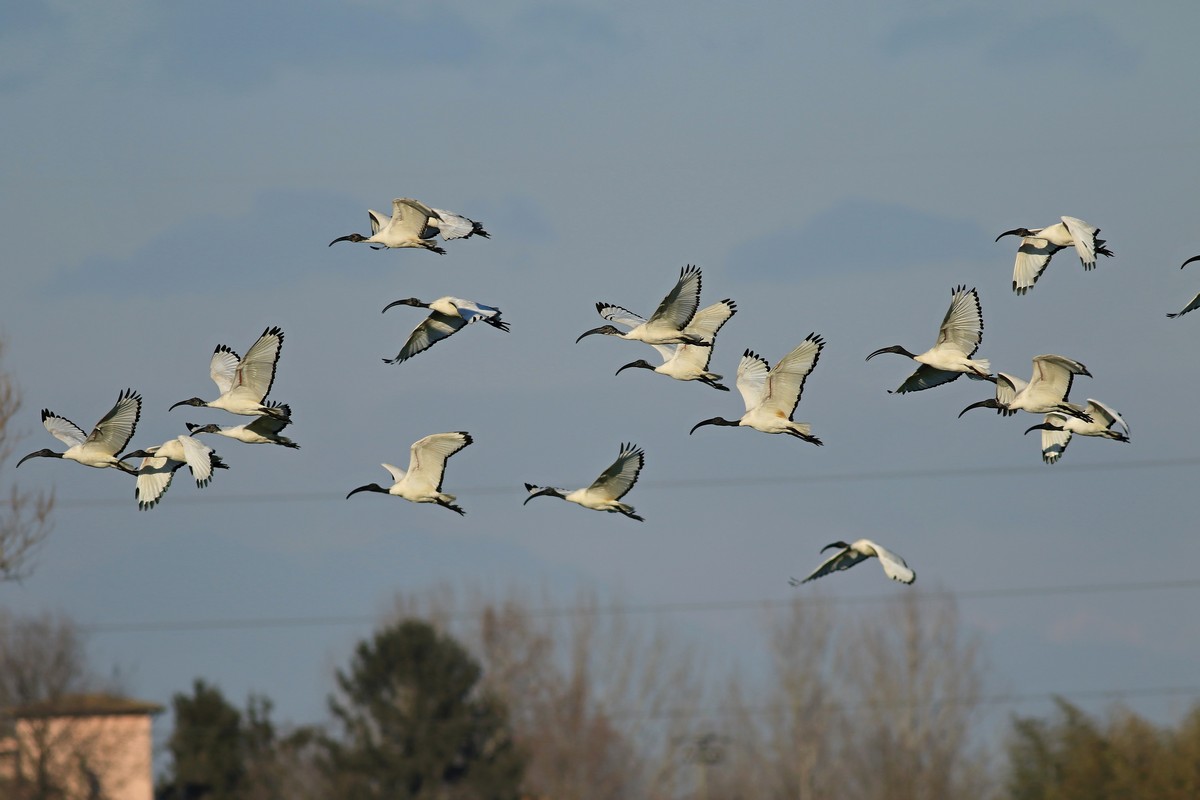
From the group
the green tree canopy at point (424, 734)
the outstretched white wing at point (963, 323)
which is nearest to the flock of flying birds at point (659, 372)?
the outstretched white wing at point (963, 323)

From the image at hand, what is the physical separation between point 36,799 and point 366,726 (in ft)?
39.7

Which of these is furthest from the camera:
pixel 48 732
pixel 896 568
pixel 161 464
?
pixel 48 732

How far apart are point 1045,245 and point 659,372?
200 inches

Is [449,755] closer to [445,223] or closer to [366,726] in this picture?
[366,726]

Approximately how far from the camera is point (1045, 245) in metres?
22.8

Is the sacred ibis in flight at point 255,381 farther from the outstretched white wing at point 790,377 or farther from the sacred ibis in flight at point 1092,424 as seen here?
the sacred ibis in flight at point 1092,424

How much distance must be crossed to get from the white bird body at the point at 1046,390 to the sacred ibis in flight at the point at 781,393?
2246mm

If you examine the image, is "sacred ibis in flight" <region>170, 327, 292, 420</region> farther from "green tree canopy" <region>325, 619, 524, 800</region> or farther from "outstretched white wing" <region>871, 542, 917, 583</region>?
"green tree canopy" <region>325, 619, 524, 800</region>

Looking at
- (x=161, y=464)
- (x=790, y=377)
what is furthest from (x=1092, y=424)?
(x=161, y=464)

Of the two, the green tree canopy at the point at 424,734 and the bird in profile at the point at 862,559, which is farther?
the green tree canopy at the point at 424,734

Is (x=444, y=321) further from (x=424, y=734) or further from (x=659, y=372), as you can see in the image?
(x=424, y=734)

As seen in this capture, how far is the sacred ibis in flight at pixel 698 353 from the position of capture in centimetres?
2230

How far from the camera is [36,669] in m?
63.0

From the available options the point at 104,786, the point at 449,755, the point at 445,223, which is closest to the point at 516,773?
the point at 449,755
